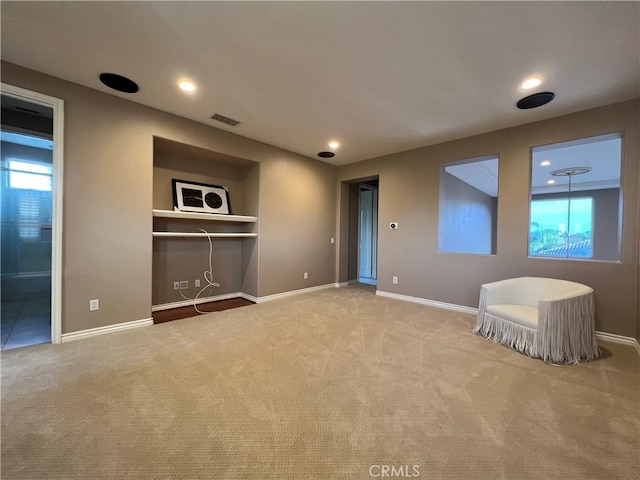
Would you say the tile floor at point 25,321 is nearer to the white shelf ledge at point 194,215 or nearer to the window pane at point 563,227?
the white shelf ledge at point 194,215

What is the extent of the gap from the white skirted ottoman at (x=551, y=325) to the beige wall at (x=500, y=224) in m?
0.58

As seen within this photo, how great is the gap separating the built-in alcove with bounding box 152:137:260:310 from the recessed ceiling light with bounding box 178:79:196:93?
3.01 ft

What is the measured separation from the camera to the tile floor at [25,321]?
259 centimetres

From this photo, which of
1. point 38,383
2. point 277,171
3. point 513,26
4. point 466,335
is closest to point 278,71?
point 513,26

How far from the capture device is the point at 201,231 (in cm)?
415

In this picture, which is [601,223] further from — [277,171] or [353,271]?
[277,171]

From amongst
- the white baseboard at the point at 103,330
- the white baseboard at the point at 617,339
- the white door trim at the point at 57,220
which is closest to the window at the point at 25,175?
the white door trim at the point at 57,220

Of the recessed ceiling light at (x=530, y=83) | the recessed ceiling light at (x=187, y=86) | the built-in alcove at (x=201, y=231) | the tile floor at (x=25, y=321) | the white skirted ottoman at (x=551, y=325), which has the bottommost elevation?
A: the tile floor at (x=25, y=321)

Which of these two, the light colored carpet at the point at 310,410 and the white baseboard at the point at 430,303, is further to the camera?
the white baseboard at the point at 430,303

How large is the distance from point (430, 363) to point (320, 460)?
139 cm

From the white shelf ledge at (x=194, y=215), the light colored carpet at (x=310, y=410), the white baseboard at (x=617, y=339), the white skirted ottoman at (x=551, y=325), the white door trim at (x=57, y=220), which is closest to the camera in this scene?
the light colored carpet at (x=310, y=410)

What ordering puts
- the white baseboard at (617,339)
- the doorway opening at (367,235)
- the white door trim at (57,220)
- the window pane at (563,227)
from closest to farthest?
the white door trim at (57,220) → the white baseboard at (617,339) → the window pane at (563,227) → the doorway opening at (367,235)

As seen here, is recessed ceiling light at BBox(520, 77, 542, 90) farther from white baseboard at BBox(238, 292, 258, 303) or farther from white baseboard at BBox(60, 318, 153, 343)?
white baseboard at BBox(60, 318, 153, 343)

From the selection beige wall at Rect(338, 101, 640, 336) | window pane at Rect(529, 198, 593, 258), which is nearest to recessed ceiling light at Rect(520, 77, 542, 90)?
beige wall at Rect(338, 101, 640, 336)
